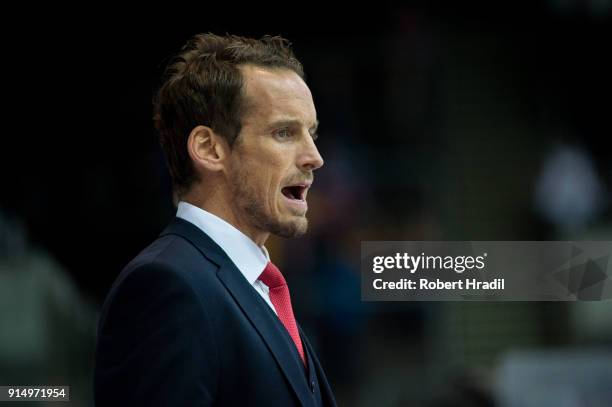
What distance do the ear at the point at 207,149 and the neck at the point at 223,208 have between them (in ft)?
0.14

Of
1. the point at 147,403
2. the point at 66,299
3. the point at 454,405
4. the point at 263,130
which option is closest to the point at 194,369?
the point at 147,403

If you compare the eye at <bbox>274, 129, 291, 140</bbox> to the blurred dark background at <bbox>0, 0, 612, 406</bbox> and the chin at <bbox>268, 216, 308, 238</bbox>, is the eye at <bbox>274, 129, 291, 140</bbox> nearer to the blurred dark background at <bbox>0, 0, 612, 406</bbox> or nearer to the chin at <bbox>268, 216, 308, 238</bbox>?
the chin at <bbox>268, 216, 308, 238</bbox>

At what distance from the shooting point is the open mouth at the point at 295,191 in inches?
73.3

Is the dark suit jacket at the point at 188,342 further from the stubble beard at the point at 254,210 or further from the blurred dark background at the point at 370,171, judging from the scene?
the blurred dark background at the point at 370,171

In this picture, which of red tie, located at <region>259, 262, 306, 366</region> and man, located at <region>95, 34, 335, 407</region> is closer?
man, located at <region>95, 34, 335, 407</region>

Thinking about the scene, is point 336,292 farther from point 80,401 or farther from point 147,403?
point 147,403

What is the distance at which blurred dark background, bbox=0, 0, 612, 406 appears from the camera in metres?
4.83

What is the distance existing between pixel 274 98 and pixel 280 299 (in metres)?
0.37

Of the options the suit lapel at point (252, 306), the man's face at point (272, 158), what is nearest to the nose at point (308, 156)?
the man's face at point (272, 158)

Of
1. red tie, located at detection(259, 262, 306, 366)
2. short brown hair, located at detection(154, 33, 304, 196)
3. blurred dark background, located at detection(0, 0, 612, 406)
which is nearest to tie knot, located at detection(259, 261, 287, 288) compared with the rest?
red tie, located at detection(259, 262, 306, 366)

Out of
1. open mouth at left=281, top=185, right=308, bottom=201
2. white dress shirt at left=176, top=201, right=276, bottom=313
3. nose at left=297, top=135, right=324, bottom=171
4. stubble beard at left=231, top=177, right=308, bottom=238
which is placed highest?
nose at left=297, top=135, right=324, bottom=171

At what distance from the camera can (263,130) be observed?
6.02 ft

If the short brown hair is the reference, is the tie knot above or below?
below

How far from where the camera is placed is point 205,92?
1864mm
